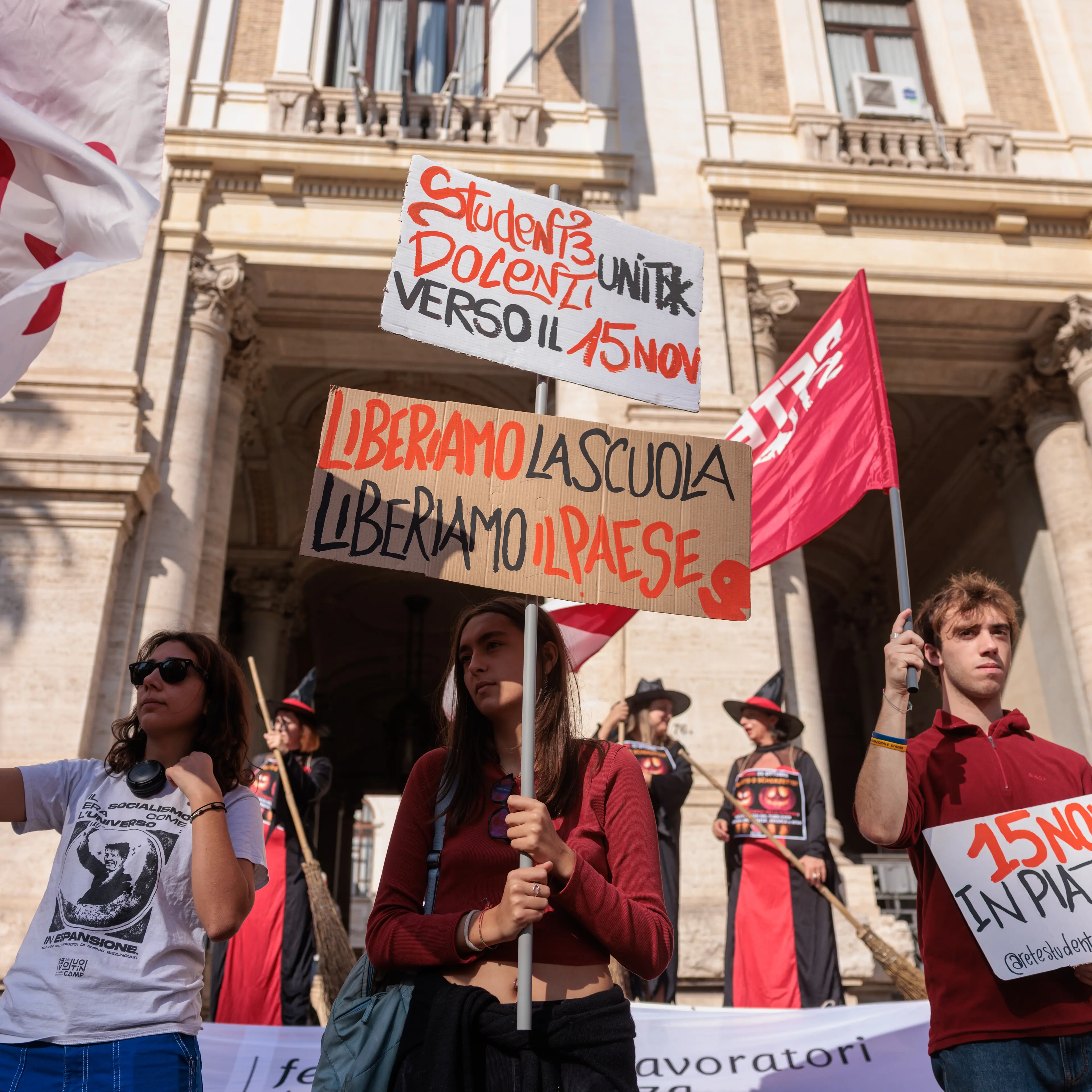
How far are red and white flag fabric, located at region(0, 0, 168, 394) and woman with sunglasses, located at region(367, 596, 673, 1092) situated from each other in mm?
1687

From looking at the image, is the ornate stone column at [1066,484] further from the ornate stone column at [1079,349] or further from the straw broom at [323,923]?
the straw broom at [323,923]

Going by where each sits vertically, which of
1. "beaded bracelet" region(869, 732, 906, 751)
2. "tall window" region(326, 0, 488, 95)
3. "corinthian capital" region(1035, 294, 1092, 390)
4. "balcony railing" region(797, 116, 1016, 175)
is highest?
"tall window" region(326, 0, 488, 95)

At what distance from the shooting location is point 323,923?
21.9ft

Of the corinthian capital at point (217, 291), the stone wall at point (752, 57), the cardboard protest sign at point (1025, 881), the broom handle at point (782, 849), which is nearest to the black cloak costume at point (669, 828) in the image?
the broom handle at point (782, 849)

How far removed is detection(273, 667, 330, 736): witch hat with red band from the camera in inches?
278

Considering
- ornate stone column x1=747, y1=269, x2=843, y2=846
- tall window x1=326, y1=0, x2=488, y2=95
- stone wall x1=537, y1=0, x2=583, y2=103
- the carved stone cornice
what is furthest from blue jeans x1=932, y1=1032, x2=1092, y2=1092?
tall window x1=326, y1=0, x2=488, y2=95

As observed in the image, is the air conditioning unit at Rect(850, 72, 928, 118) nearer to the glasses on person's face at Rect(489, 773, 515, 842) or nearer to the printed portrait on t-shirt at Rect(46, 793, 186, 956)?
the glasses on person's face at Rect(489, 773, 515, 842)

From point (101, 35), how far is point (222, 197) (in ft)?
26.0

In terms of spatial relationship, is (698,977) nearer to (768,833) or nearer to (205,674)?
(768,833)

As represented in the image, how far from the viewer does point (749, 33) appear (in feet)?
43.3

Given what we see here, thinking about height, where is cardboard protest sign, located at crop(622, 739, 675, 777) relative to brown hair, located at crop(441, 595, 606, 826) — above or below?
A: above

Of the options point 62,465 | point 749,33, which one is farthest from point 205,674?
point 749,33

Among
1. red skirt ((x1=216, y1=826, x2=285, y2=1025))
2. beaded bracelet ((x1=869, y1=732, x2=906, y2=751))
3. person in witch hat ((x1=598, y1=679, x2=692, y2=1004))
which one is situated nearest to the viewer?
beaded bracelet ((x1=869, y1=732, x2=906, y2=751))

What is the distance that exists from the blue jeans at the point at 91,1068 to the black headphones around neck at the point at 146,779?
562 millimetres
